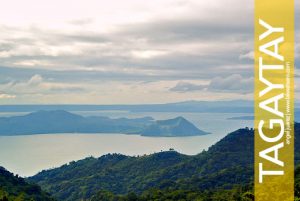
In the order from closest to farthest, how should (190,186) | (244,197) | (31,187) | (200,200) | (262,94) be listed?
(262,94) < (244,197) < (200,200) < (31,187) < (190,186)

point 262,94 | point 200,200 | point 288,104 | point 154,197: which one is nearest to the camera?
point 262,94

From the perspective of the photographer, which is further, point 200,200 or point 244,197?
point 200,200

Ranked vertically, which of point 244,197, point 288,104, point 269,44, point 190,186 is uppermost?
point 269,44

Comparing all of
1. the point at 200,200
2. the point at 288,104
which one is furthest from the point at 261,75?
the point at 200,200

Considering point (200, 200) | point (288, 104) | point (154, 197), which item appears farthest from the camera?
point (154, 197)

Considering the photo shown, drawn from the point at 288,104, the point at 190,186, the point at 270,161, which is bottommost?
the point at 190,186

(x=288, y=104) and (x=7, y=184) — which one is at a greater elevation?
(x=288, y=104)

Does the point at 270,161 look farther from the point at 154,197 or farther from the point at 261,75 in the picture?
the point at 154,197

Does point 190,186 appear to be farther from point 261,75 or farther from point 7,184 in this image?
point 261,75

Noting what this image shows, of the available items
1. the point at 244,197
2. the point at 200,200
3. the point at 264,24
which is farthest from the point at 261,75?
the point at 200,200
